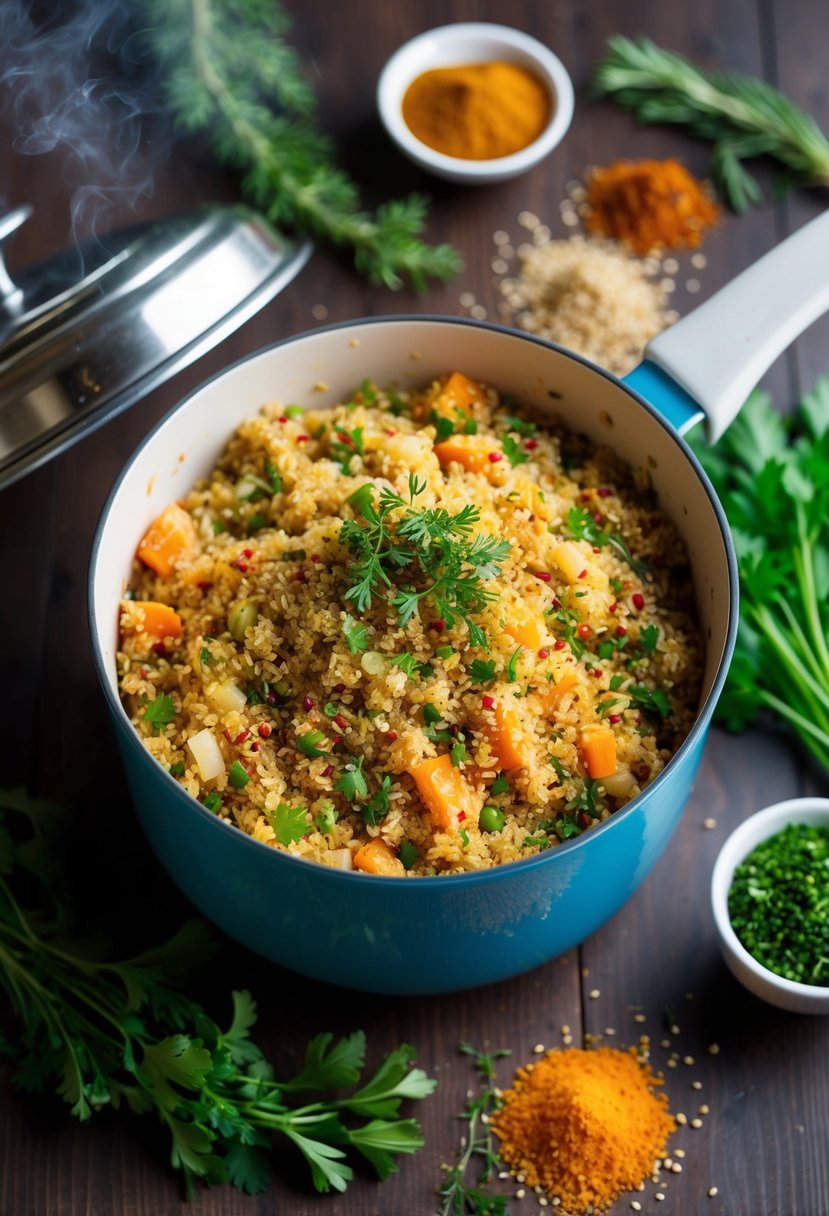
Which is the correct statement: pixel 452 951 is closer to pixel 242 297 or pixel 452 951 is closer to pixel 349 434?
pixel 349 434

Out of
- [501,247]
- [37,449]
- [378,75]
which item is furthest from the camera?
[378,75]

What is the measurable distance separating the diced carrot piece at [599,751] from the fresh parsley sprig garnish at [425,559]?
0.26 meters

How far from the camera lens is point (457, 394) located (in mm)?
2650

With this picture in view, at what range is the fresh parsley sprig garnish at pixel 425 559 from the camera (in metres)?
2.14

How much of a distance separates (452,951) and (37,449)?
1.16 meters

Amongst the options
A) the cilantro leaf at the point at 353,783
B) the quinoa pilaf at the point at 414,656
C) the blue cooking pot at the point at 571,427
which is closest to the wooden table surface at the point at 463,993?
the blue cooking pot at the point at 571,427

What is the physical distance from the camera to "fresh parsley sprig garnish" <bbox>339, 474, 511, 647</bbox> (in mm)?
2139

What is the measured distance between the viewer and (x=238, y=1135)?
7.47ft

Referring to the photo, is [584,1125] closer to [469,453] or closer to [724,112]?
[469,453]

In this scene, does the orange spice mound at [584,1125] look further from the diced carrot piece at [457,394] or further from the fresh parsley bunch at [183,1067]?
the diced carrot piece at [457,394]

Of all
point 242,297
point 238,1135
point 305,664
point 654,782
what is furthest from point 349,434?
point 238,1135

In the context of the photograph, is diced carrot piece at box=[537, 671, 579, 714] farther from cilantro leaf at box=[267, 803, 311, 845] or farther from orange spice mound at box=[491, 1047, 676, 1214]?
orange spice mound at box=[491, 1047, 676, 1214]

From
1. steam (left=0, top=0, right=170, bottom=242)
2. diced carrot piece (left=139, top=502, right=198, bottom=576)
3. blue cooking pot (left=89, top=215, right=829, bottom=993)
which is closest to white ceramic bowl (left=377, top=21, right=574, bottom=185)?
steam (left=0, top=0, right=170, bottom=242)

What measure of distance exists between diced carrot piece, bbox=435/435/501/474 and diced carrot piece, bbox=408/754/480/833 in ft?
1.96
